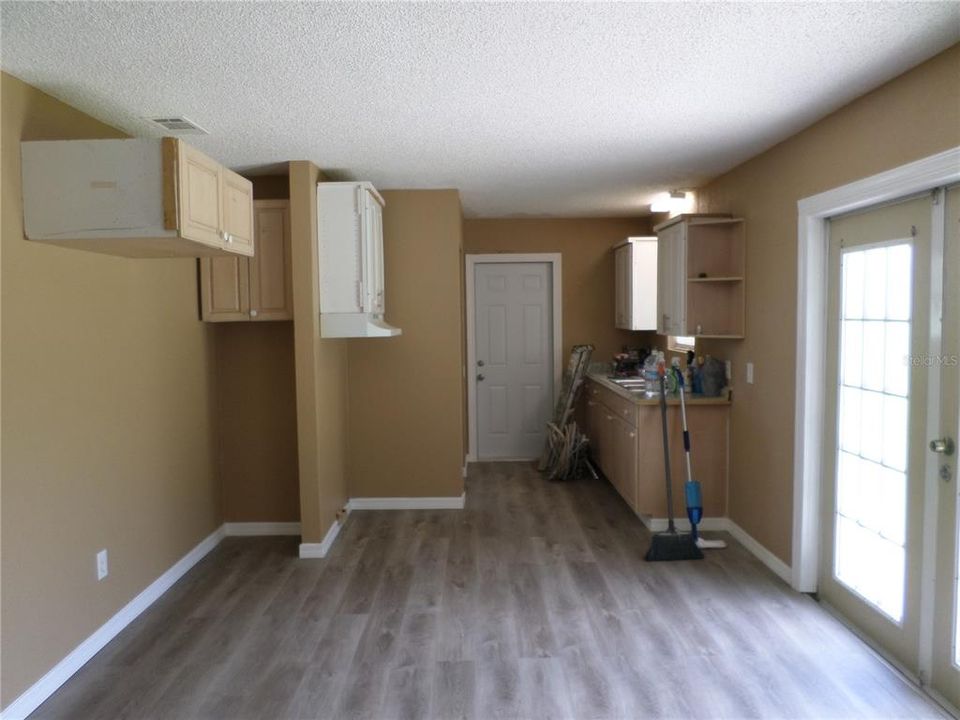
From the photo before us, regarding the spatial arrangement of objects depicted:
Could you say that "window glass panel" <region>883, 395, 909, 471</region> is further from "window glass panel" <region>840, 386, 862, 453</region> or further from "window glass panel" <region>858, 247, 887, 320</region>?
"window glass panel" <region>858, 247, 887, 320</region>

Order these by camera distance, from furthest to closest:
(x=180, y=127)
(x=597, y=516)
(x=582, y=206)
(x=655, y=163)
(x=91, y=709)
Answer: (x=582, y=206)
(x=597, y=516)
(x=655, y=163)
(x=180, y=127)
(x=91, y=709)

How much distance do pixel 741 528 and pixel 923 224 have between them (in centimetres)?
232

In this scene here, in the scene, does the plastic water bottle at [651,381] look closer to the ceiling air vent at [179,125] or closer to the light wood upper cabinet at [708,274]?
the light wood upper cabinet at [708,274]

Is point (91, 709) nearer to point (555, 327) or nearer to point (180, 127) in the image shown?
point (180, 127)

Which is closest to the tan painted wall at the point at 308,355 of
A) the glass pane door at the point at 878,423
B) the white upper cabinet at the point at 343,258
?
the white upper cabinet at the point at 343,258

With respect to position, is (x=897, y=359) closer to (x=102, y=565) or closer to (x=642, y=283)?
(x=642, y=283)

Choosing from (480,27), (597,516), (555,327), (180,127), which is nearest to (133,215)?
(180,127)

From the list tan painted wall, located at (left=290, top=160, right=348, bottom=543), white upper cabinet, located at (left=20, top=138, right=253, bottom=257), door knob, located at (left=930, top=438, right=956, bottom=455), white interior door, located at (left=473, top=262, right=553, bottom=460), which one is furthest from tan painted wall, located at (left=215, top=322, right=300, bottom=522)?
door knob, located at (left=930, top=438, right=956, bottom=455)

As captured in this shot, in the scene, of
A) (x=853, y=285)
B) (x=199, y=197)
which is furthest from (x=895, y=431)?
(x=199, y=197)

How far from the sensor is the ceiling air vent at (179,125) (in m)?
3.17

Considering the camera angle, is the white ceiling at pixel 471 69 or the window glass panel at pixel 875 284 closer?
the white ceiling at pixel 471 69

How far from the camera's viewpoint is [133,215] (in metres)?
2.60

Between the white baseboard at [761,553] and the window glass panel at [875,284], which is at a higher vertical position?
the window glass panel at [875,284]

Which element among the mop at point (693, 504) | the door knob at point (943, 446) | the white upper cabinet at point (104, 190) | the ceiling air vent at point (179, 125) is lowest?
the mop at point (693, 504)
